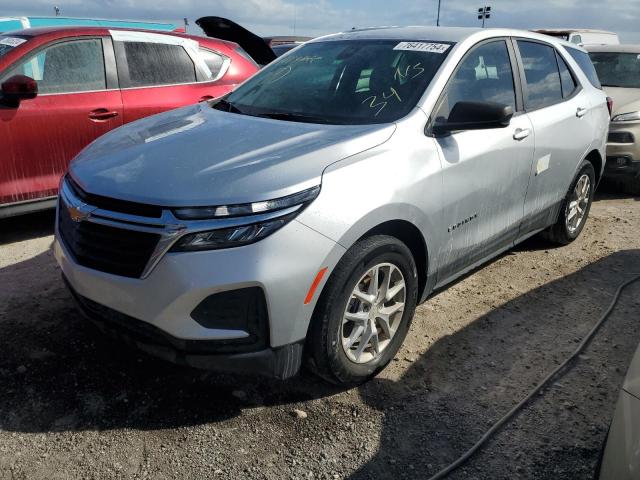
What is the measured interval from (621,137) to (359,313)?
211 inches

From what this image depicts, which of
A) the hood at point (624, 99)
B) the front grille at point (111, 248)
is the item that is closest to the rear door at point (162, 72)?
the front grille at point (111, 248)

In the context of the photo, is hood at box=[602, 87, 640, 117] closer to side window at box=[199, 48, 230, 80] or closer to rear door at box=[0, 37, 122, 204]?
side window at box=[199, 48, 230, 80]

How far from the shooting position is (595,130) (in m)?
4.80

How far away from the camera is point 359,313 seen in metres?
2.83

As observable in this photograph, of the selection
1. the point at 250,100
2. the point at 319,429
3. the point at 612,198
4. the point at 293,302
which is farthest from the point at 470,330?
the point at 612,198

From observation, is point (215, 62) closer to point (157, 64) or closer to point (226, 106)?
point (157, 64)

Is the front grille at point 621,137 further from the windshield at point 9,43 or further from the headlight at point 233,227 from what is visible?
the windshield at point 9,43

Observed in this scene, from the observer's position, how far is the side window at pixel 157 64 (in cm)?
534

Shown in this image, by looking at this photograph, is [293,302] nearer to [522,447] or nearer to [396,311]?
[396,311]

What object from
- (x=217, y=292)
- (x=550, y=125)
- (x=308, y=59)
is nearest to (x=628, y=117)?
(x=550, y=125)

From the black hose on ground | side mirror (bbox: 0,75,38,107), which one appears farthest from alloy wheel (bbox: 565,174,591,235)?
side mirror (bbox: 0,75,38,107)

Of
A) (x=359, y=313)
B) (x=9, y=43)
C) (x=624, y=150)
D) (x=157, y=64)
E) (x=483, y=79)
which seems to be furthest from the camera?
(x=624, y=150)

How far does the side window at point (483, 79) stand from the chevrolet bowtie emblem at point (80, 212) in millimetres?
1818

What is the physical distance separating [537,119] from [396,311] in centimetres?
185
